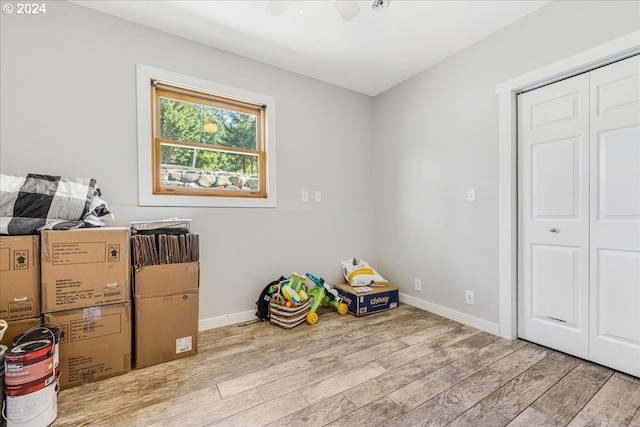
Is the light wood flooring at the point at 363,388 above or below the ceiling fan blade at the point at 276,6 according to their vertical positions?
below

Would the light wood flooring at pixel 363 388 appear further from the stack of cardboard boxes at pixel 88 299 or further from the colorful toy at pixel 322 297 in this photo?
the colorful toy at pixel 322 297

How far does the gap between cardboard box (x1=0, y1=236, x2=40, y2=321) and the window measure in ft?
2.49

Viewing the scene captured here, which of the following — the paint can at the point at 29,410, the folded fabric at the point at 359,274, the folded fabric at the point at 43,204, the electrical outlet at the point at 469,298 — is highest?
the folded fabric at the point at 43,204

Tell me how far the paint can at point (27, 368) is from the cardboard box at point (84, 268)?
32 cm

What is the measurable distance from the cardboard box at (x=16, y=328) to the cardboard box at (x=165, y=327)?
1.56 ft

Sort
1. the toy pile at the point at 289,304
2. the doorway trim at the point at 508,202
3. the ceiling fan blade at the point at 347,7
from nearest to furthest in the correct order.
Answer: the ceiling fan blade at the point at 347,7, the doorway trim at the point at 508,202, the toy pile at the point at 289,304

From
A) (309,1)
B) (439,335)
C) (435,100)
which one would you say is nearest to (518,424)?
(439,335)

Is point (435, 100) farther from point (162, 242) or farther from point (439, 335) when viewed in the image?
point (162, 242)

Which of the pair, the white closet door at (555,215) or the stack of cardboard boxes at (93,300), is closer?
the stack of cardboard boxes at (93,300)

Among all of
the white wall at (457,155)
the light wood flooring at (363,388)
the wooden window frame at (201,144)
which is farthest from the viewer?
the wooden window frame at (201,144)

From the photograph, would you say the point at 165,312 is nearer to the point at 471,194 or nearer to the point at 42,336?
the point at 42,336

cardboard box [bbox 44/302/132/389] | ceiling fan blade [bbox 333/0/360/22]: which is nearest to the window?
cardboard box [bbox 44/302/132/389]

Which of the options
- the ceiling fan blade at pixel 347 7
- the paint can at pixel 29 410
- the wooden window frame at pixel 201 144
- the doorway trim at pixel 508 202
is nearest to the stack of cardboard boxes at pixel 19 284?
the paint can at pixel 29 410

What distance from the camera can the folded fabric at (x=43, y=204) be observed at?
5.14ft
